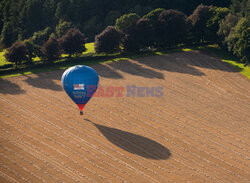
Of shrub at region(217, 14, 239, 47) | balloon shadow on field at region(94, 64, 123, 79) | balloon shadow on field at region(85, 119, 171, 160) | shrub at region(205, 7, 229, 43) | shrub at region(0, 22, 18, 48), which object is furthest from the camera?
shrub at region(0, 22, 18, 48)

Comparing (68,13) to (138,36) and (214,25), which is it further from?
(214,25)

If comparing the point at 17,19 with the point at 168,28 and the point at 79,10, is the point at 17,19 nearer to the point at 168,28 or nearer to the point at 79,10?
the point at 79,10

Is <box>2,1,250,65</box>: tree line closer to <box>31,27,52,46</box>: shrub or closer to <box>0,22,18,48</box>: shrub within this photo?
<box>31,27,52,46</box>: shrub

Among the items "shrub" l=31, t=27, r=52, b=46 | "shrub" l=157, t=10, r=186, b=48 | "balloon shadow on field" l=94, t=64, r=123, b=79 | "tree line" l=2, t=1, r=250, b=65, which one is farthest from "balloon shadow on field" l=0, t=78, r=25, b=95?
"shrub" l=31, t=27, r=52, b=46

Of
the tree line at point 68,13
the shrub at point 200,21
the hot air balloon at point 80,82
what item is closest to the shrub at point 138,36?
the shrub at point 200,21

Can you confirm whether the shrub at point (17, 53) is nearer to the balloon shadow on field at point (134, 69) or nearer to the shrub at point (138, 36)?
the balloon shadow on field at point (134, 69)

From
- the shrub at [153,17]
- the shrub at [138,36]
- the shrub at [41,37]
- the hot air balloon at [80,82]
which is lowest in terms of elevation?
the shrub at [41,37]
